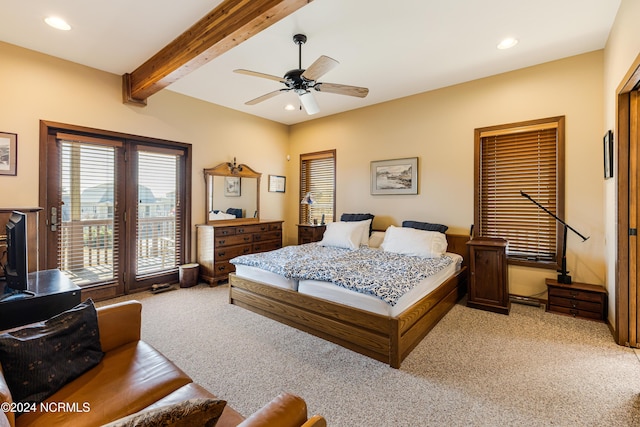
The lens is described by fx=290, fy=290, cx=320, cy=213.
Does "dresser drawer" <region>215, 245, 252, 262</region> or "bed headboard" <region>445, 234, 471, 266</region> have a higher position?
"bed headboard" <region>445, 234, 471, 266</region>

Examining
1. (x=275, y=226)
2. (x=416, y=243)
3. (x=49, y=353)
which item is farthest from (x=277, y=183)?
(x=49, y=353)

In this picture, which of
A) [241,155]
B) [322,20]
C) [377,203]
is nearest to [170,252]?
[241,155]

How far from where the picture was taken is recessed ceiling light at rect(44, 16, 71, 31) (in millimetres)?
2670

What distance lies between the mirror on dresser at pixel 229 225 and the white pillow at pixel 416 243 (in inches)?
87.7

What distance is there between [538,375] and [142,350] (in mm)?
2720

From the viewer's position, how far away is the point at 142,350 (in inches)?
65.9

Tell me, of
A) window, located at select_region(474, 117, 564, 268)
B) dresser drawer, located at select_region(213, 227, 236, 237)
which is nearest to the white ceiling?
window, located at select_region(474, 117, 564, 268)

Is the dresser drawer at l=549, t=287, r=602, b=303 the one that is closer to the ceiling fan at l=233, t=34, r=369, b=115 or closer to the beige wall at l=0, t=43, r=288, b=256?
the ceiling fan at l=233, t=34, r=369, b=115

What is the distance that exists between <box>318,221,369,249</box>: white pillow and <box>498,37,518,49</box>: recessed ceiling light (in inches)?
107

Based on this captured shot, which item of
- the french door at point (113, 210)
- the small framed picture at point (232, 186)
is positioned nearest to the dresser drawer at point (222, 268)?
the french door at point (113, 210)

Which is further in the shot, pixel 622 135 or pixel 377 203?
pixel 377 203

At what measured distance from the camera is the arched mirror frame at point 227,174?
15.7 feet

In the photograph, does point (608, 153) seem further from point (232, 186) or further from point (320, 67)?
point (232, 186)

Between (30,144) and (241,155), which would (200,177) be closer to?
(241,155)
